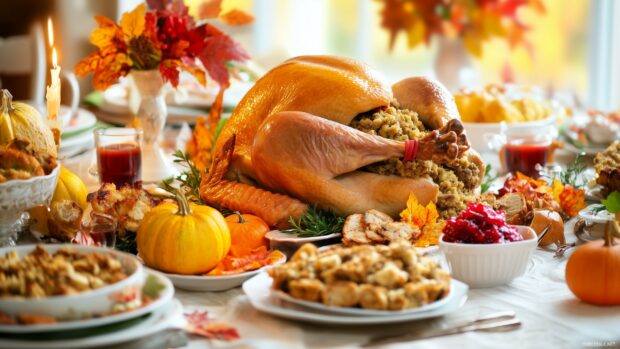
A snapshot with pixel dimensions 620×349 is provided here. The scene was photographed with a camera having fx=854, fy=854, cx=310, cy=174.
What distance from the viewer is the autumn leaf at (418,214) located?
1.79 m

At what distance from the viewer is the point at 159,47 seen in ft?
7.59

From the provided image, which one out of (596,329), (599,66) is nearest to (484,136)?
(596,329)

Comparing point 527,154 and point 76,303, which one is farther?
point 527,154

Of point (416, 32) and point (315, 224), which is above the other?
point (416, 32)

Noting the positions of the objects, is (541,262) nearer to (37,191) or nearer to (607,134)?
(37,191)

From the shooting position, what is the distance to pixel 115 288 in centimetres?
124

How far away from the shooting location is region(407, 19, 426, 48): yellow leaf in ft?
12.6

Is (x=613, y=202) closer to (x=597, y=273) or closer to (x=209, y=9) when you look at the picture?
(x=597, y=273)

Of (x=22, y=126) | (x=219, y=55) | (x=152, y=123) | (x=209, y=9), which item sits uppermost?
(x=209, y=9)

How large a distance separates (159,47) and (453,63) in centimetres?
156

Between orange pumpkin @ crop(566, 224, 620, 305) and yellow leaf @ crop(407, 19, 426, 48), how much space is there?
7.95 ft

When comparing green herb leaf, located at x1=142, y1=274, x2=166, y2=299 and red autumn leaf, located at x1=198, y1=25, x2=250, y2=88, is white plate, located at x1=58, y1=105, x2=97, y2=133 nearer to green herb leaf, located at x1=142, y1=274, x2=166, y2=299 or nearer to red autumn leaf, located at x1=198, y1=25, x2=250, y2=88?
red autumn leaf, located at x1=198, y1=25, x2=250, y2=88

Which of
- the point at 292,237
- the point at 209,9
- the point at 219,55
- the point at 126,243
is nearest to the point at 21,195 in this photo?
the point at 126,243

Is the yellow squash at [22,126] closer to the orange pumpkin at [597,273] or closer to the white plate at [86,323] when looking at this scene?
the white plate at [86,323]
